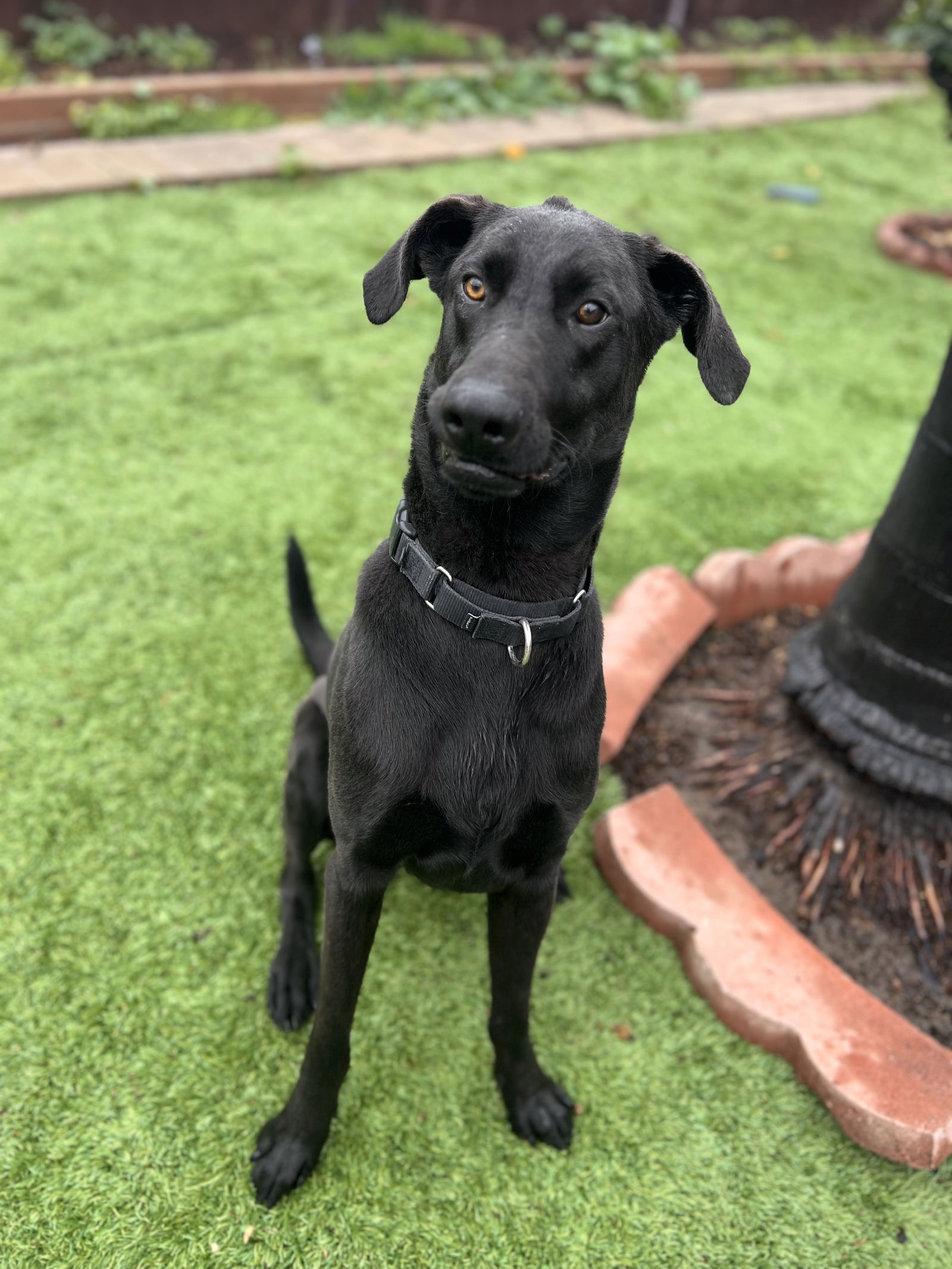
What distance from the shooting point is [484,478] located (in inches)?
60.6

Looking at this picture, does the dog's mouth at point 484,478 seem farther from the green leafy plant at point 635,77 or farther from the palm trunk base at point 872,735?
the green leafy plant at point 635,77

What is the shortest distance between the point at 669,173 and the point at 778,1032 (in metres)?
6.92

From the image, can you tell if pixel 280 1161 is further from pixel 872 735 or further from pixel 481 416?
pixel 872 735

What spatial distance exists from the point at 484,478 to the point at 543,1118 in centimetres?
151

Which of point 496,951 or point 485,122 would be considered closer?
point 496,951

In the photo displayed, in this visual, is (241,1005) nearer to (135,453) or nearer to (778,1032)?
(778,1032)

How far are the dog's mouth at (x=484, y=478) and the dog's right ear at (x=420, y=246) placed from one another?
39cm

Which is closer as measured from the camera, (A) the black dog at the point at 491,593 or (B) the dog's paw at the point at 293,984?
(A) the black dog at the point at 491,593

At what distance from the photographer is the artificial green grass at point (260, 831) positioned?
6.69 ft

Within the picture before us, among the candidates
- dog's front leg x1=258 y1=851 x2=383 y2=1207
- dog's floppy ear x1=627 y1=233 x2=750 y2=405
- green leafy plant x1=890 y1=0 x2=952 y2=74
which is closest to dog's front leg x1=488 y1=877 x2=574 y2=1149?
dog's front leg x1=258 y1=851 x2=383 y2=1207

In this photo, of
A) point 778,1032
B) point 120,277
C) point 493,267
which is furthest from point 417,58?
point 778,1032

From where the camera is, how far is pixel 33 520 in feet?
11.8

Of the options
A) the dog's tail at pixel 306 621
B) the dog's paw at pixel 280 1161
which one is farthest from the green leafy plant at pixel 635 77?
the dog's paw at pixel 280 1161

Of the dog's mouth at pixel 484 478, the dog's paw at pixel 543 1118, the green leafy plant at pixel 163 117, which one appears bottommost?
the dog's paw at pixel 543 1118
